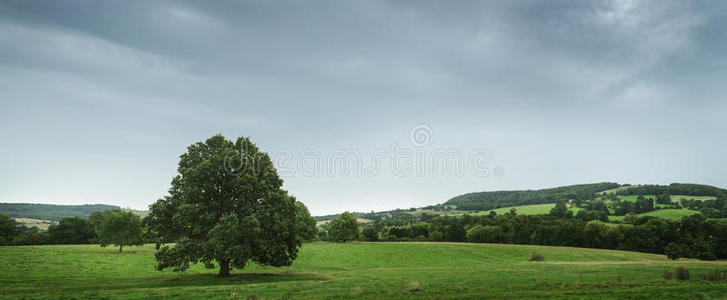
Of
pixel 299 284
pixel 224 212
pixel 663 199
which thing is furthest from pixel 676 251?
pixel 663 199

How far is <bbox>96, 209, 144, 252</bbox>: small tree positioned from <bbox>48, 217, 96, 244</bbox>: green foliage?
36559 mm

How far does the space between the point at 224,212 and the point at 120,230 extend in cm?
4919

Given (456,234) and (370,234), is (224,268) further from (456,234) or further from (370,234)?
(370,234)

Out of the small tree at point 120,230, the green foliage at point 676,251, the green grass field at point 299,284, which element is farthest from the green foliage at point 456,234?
the small tree at point 120,230

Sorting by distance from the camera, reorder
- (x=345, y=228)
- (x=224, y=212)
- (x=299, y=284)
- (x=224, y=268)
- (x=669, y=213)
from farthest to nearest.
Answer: (x=669, y=213), (x=345, y=228), (x=224, y=268), (x=224, y=212), (x=299, y=284)

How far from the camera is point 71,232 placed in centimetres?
9950

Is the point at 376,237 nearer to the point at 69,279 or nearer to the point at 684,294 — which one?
the point at 69,279

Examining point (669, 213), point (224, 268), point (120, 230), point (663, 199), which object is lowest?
point (669, 213)

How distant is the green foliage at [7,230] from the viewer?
81219mm

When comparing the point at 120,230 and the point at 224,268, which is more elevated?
the point at 120,230

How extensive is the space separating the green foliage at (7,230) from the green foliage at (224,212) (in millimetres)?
73950

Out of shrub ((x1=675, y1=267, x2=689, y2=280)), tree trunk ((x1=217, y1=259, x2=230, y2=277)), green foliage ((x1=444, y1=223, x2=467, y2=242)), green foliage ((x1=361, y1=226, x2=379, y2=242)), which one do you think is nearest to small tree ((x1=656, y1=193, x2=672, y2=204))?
green foliage ((x1=444, y1=223, x2=467, y2=242))

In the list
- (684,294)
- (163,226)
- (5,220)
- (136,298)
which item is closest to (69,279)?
(163,226)

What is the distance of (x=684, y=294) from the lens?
917 inches
